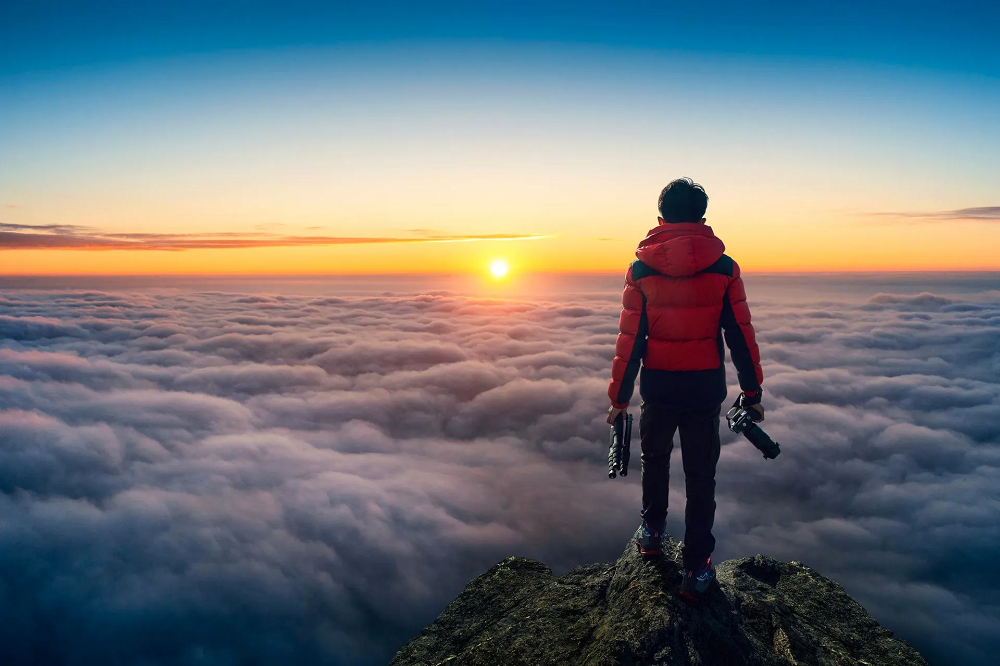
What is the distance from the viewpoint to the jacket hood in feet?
12.6

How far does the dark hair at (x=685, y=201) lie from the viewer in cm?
406

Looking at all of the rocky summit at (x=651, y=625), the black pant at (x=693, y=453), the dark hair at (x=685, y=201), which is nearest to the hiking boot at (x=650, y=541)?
the rocky summit at (x=651, y=625)

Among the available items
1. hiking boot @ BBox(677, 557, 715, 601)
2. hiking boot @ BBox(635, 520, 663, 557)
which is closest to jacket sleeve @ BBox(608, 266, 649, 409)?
hiking boot @ BBox(635, 520, 663, 557)

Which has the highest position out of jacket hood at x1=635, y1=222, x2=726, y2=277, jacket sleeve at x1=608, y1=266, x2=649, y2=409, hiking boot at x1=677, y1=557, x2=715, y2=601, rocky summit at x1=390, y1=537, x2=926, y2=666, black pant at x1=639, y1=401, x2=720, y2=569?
jacket hood at x1=635, y1=222, x2=726, y2=277

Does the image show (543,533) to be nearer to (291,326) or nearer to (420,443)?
(420,443)

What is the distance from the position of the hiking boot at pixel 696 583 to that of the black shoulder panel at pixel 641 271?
8.13 feet

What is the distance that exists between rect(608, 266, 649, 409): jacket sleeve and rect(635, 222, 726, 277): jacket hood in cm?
30

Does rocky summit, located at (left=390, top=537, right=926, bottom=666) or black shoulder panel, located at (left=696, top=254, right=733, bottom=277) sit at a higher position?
black shoulder panel, located at (left=696, top=254, right=733, bottom=277)

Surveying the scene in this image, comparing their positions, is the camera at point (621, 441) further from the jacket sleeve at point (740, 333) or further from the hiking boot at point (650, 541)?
the jacket sleeve at point (740, 333)

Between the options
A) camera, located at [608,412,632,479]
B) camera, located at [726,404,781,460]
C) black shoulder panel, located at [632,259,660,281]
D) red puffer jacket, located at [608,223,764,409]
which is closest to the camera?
red puffer jacket, located at [608,223,764,409]

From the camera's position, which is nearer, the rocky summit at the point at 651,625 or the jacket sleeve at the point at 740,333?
the rocky summit at the point at 651,625

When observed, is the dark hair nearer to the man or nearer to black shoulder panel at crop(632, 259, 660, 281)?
the man

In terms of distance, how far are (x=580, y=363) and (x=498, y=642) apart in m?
57.8

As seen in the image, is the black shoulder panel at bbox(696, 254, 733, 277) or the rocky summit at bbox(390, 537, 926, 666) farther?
the black shoulder panel at bbox(696, 254, 733, 277)
